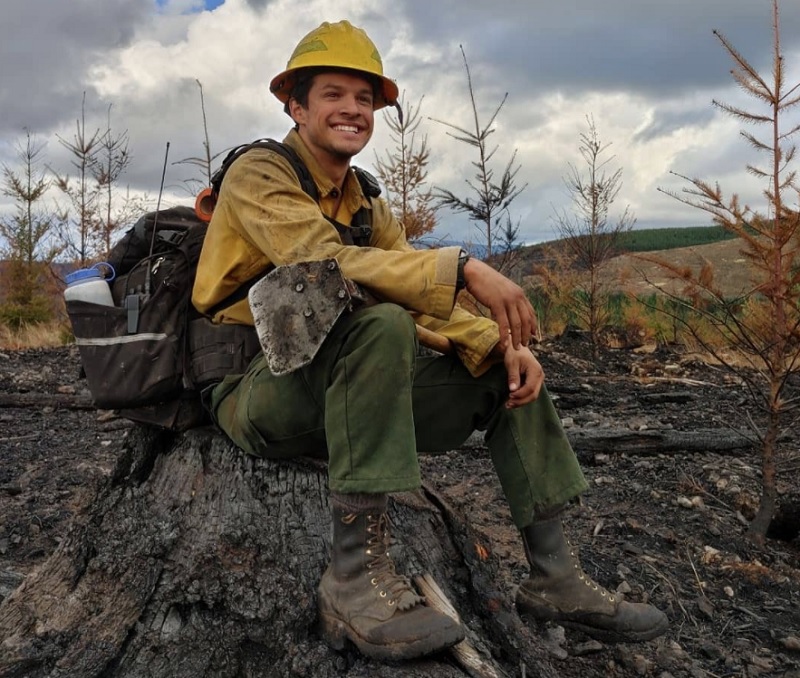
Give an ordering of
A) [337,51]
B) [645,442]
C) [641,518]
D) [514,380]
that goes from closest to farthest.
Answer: [514,380], [337,51], [641,518], [645,442]

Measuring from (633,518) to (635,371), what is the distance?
517 centimetres

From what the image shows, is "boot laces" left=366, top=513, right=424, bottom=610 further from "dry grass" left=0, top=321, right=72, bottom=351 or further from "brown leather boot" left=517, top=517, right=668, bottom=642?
"dry grass" left=0, top=321, right=72, bottom=351

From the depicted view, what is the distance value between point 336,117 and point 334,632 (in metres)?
1.68

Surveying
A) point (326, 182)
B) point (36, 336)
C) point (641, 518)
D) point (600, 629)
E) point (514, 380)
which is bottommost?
point (641, 518)

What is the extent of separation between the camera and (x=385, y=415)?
219cm

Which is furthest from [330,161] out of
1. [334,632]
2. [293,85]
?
[334,632]

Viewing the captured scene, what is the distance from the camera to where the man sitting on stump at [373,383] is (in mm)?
2197

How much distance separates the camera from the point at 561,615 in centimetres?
263

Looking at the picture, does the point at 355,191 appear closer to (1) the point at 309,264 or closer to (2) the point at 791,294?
(1) the point at 309,264

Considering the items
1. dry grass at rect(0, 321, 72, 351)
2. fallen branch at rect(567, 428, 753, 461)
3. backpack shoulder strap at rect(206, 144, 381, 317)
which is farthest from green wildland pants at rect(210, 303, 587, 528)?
dry grass at rect(0, 321, 72, 351)

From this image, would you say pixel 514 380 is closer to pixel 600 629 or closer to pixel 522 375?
pixel 522 375

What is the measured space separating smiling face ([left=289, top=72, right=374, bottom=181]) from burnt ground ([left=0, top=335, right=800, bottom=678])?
1.31 meters

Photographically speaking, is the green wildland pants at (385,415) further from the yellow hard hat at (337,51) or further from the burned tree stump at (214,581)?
the yellow hard hat at (337,51)

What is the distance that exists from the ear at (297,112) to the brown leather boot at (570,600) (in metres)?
1.63
